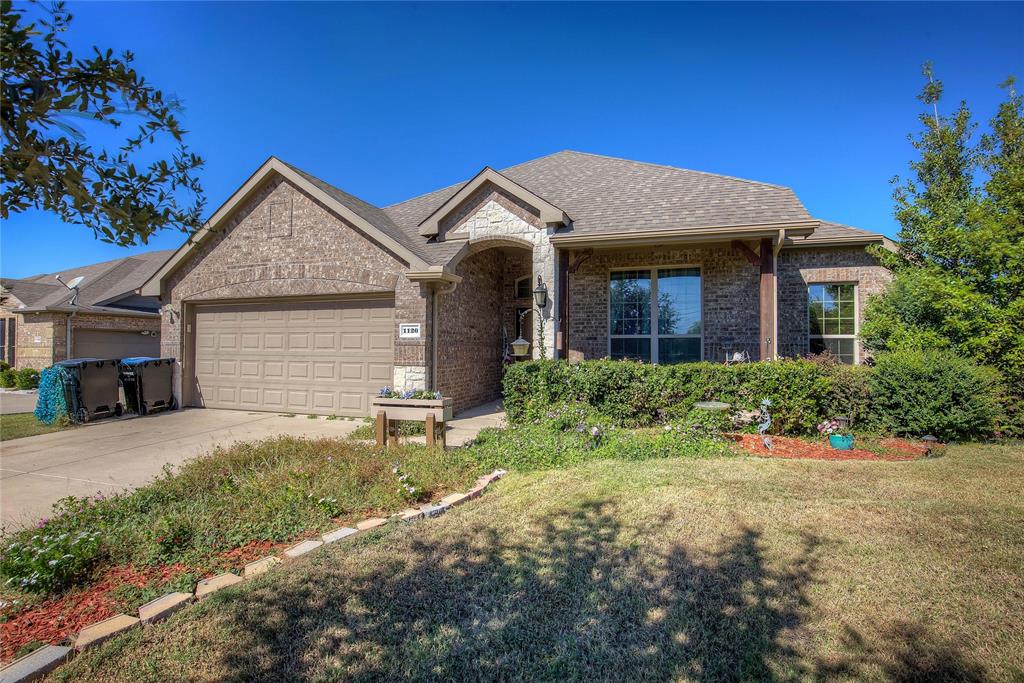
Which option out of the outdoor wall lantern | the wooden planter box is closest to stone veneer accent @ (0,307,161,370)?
the wooden planter box

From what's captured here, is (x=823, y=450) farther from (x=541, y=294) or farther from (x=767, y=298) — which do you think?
(x=541, y=294)

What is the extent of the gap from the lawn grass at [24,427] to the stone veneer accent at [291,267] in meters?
2.46

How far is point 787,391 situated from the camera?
7621mm

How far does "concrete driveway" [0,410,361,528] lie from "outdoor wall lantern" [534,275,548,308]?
479 cm

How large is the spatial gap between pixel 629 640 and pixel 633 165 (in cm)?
1379

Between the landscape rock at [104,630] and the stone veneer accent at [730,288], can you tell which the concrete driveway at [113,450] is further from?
the stone veneer accent at [730,288]

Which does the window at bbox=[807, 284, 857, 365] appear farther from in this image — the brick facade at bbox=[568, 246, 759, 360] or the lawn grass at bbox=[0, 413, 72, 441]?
the lawn grass at bbox=[0, 413, 72, 441]

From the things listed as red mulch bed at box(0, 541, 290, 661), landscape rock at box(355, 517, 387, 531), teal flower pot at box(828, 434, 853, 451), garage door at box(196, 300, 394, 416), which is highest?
garage door at box(196, 300, 394, 416)

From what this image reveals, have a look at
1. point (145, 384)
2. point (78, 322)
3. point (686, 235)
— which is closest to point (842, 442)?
point (686, 235)

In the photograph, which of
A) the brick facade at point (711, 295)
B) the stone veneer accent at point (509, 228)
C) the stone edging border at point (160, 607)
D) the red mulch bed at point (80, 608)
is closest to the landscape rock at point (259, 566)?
the stone edging border at point (160, 607)

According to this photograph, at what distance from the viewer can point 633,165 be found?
1406cm

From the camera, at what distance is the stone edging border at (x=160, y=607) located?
2.36 meters

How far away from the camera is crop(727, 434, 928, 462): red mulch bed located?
6.53 meters

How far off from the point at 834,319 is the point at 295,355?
13.6 meters
